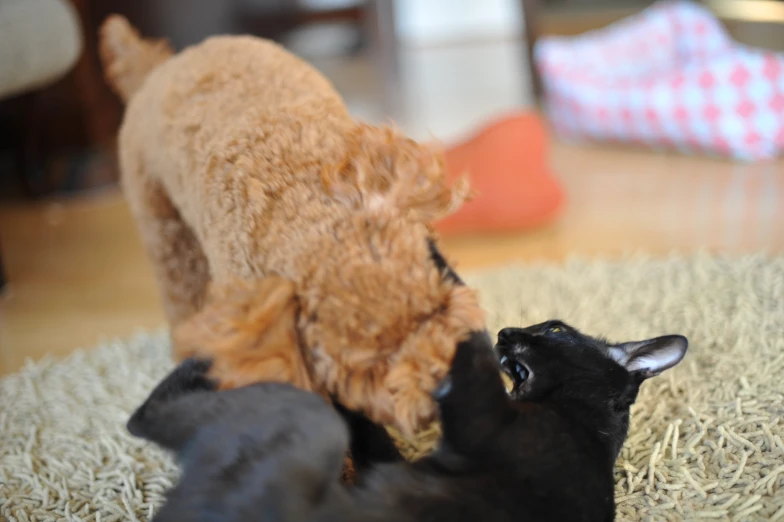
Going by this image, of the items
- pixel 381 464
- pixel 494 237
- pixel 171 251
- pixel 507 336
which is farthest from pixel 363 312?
pixel 494 237

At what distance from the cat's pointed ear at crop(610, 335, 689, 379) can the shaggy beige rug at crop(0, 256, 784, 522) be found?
0.09 metres

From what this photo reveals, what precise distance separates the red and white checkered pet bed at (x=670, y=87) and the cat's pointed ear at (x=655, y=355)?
126cm

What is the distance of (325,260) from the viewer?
0.70 m

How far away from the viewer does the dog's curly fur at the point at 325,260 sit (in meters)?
0.67

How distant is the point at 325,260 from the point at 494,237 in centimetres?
111

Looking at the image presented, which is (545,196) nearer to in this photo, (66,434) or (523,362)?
(523,362)

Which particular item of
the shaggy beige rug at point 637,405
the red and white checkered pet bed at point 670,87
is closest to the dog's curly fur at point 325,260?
the shaggy beige rug at point 637,405

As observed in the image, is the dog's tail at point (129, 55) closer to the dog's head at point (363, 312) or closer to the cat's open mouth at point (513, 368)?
the dog's head at point (363, 312)

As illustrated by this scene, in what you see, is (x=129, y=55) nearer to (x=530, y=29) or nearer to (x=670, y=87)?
(x=670, y=87)

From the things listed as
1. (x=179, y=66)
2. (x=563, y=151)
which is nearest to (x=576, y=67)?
(x=563, y=151)

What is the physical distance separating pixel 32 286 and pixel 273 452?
1.25 metres

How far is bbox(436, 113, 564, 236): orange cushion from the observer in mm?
1730

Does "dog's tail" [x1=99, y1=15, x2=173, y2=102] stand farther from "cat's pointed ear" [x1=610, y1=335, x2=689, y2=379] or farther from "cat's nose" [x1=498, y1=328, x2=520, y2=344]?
"cat's pointed ear" [x1=610, y1=335, x2=689, y2=379]

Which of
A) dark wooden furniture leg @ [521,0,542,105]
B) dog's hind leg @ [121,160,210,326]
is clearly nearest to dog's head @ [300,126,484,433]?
dog's hind leg @ [121,160,210,326]
